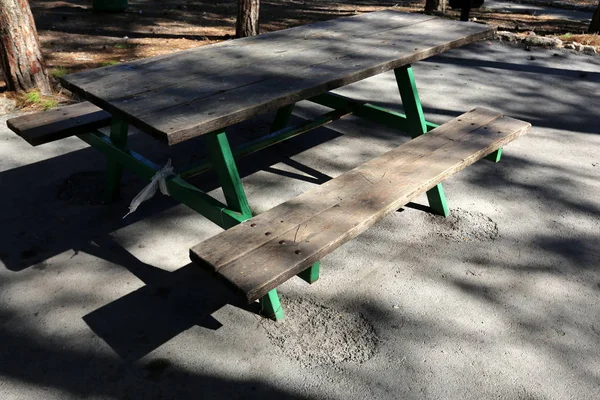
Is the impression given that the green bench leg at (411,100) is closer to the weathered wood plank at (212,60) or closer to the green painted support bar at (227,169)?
the weathered wood plank at (212,60)

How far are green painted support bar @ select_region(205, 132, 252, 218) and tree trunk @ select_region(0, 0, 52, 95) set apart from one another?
3.25 meters

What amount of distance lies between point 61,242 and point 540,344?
265 centimetres

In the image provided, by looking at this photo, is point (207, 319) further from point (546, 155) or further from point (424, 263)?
point (546, 155)

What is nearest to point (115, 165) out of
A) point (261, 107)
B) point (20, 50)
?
point (261, 107)

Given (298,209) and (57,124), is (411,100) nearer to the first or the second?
(298,209)

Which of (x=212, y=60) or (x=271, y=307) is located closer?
(x=271, y=307)

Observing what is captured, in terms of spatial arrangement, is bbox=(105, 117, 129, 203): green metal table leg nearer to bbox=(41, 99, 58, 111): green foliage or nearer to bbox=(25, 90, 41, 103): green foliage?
bbox=(41, 99, 58, 111): green foliage

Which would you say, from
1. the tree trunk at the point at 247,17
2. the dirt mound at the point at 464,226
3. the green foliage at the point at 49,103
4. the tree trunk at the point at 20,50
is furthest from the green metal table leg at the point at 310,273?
the tree trunk at the point at 247,17

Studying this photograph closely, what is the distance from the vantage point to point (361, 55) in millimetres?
3297

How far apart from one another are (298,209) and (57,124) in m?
1.75

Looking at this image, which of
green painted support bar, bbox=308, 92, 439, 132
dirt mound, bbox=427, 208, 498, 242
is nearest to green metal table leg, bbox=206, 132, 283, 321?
dirt mound, bbox=427, 208, 498, 242

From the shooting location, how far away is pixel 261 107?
2525mm

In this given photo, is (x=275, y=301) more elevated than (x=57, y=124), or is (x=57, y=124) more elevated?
(x=57, y=124)

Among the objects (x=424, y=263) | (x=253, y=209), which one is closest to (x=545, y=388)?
(x=424, y=263)
